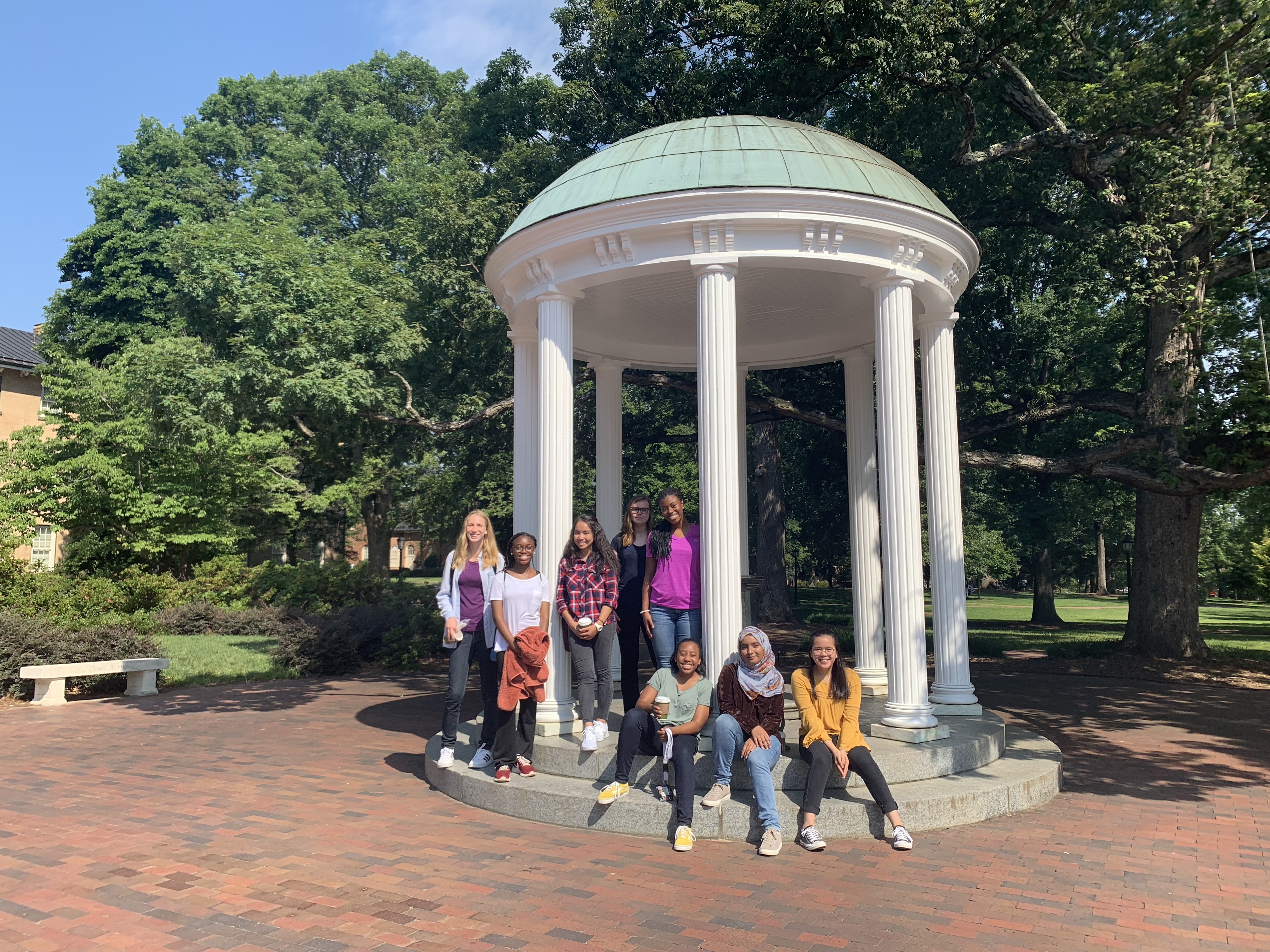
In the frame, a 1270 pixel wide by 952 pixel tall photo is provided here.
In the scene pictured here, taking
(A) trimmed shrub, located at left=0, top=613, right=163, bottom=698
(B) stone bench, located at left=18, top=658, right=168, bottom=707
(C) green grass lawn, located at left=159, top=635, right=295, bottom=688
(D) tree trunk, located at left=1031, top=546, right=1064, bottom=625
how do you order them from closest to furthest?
(B) stone bench, located at left=18, top=658, right=168, bottom=707 < (A) trimmed shrub, located at left=0, top=613, right=163, bottom=698 < (C) green grass lawn, located at left=159, top=635, right=295, bottom=688 < (D) tree trunk, located at left=1031, top=546, right=1064, bottom=625

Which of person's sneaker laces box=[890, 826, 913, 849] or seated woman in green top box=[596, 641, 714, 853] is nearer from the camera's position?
person's sneaker laces box=[890, 826, 913, 849]

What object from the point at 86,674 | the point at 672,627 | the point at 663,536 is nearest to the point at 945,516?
the point at 663,536

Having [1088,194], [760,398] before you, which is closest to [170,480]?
[760,398]

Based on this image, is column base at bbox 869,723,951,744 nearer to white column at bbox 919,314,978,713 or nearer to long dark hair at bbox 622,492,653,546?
white column at bbox 919,314,978,713

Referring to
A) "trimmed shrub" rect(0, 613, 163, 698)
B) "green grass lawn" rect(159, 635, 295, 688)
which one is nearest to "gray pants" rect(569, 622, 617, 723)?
"trimmed shrub" rect(0, 613, 163, 698)

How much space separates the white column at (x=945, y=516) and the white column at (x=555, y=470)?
158 inches

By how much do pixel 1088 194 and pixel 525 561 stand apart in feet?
42.9

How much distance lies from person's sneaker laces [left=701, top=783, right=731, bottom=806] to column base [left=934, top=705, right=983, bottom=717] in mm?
3522

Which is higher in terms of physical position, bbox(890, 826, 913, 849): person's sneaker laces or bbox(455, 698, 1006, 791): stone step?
bbox(455, 698, 1006, 791): stone step

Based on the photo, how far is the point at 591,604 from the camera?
7.37 metres

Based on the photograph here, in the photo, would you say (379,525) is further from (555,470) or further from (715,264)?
(715,264)

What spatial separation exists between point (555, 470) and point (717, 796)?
11.4 ft

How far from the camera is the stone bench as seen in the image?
1191 centimetres

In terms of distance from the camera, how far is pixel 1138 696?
13.3 meters
